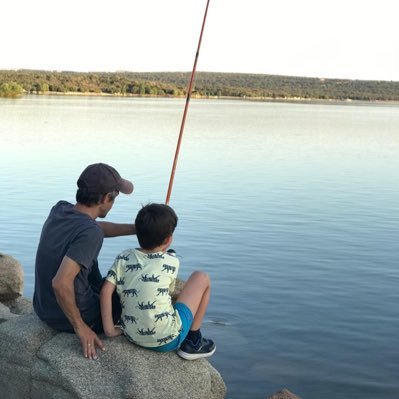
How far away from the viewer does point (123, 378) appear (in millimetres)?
4090

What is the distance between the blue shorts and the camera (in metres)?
4.29

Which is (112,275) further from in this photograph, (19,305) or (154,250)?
(19,305)

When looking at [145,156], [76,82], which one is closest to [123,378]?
[145,156]

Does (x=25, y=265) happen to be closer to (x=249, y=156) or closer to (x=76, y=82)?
(x=249, y=156)

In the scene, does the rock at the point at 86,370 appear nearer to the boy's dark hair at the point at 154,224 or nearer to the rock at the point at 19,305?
the boy's dark hair at the point at 154,224

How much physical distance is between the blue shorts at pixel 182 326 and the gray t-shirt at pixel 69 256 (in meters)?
0.38

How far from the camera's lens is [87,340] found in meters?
4.15

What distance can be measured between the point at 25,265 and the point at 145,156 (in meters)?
13.2

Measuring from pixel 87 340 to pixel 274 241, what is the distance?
7.25 meters

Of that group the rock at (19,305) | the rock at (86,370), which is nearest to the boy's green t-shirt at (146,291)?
the rock at (86,370)

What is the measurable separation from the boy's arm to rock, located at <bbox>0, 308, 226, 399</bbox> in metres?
0.06

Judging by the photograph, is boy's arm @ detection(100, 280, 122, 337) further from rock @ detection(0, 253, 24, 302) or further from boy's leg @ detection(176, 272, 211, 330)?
rock @ detection(0, 253, 24, 302)

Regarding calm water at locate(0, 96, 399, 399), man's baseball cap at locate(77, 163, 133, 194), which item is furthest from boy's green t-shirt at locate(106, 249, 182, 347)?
calm water at locate(0, 96, 399, 399)

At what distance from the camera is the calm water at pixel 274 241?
663 centimetres
